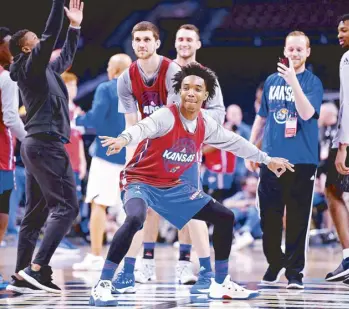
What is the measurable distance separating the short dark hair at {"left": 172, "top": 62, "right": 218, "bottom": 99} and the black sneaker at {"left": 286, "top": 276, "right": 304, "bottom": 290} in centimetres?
126

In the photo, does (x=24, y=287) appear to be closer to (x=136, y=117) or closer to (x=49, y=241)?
(x=49, y=241)

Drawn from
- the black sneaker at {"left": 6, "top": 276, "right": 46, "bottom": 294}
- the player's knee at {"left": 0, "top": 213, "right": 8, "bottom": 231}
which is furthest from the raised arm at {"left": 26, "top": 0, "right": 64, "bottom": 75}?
the black sneaker at {"left": 6, "top": 276, "right": 46, "bottom": 294}

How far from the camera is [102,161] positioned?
6.58m

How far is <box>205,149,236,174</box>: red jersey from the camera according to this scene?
9.30m

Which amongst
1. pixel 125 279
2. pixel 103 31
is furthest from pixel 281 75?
pixel 103 31

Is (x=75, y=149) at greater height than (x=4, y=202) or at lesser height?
greater

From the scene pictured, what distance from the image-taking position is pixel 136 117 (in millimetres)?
5312

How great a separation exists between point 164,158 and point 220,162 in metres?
4.82

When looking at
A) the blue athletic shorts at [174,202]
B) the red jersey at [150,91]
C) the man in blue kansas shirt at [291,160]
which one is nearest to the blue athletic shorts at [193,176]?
the blue athletic shorts at [174,202]

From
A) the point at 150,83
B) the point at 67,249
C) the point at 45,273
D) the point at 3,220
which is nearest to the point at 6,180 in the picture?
the point at 3,220

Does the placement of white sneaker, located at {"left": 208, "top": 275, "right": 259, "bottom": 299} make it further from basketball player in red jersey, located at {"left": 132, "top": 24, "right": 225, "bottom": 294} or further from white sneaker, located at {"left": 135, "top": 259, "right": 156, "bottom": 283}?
white sneaker, located at {"left": 135, "top": 259, "right": 156, "bottom": 283}

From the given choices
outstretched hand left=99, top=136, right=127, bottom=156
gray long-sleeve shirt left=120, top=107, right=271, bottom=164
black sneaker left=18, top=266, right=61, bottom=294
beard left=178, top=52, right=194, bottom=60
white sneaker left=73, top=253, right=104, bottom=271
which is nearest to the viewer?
outstretched hand left=99, top=136, right=127, bottom=156

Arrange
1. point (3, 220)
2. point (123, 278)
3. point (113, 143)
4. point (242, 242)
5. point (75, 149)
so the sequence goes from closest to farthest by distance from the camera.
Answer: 1. point (113, 143)
2. point (123, 278)
3. point (3, 220)
4. point (75, 149)
5. point (242, 242)

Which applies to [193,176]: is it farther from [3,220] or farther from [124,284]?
[3,220]
